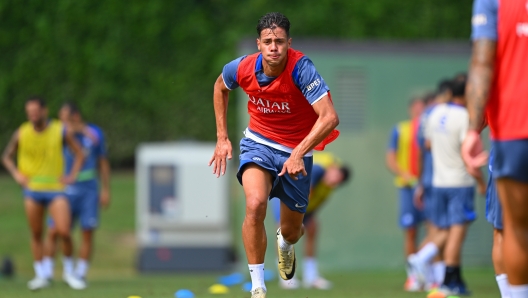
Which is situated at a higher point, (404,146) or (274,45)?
(274,45)

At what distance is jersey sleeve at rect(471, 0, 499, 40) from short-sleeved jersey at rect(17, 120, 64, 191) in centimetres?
908

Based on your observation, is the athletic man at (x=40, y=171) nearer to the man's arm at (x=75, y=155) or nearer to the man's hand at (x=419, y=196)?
the man's arm at (x=75, y=155)

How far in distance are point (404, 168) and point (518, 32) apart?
9230 mm

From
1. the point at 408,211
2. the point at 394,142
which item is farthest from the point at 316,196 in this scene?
the point at 394,142

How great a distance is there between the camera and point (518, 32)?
16.7 ft

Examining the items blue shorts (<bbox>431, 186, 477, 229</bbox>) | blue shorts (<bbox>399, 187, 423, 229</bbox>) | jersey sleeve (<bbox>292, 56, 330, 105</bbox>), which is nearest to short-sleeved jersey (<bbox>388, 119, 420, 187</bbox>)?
blue shorts (<bbox>399, 187, 423, 229</bbox>)

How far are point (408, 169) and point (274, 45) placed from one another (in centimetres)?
704

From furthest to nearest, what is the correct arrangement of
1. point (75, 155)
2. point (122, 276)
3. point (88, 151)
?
point (122, 276) → point (88, 151) → point (75, 155)

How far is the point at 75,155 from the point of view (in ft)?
45.6

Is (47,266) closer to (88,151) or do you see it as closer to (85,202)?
(85,202)

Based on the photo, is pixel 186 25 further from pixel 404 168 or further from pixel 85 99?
pixel 404 168

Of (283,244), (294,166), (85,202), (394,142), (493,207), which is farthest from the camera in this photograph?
(85,202)

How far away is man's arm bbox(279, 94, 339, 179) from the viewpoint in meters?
7.32

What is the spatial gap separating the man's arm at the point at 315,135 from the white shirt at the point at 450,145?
4.26 m
